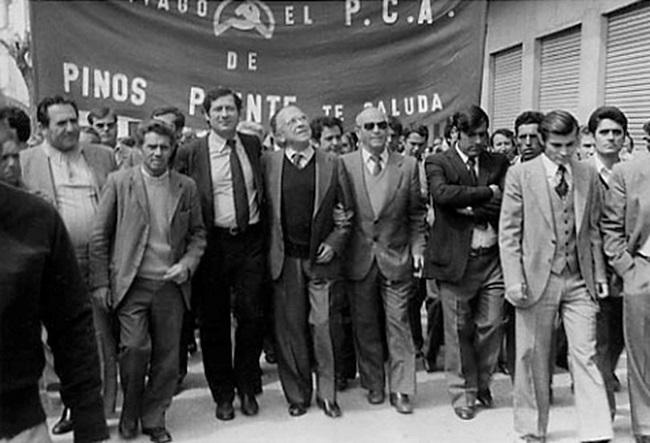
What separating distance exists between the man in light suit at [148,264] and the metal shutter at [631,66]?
231 inches

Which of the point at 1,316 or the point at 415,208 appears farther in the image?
the point at 415,208

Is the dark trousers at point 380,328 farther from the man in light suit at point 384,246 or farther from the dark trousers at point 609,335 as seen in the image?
the dark trousers at point 609,335

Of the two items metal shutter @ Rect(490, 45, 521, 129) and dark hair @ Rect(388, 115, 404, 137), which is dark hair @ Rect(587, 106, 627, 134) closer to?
dark hair @ Rect(388, 115, 404, 137)

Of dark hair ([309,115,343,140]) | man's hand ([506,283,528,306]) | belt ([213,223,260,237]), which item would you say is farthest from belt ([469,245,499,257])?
dark hair ([309,115,343,140])

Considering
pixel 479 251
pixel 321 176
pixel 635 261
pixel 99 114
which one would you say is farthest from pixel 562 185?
pixel 99 114

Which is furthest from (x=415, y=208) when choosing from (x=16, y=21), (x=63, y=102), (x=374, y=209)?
(x=16, y=21)

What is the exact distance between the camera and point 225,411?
464 centimetres

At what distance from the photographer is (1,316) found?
176 centimetres

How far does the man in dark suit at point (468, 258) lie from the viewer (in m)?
4.64

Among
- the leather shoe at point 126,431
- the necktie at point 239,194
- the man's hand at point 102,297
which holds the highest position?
the necktie at point 239,194

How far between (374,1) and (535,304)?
8.55 ft

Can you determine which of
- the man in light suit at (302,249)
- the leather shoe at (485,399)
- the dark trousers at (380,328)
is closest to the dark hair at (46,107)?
the man in light suit at (302,249)

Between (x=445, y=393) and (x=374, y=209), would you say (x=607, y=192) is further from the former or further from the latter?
(x=445, y=393)

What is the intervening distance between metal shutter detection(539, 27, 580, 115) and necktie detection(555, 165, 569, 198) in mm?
6246
